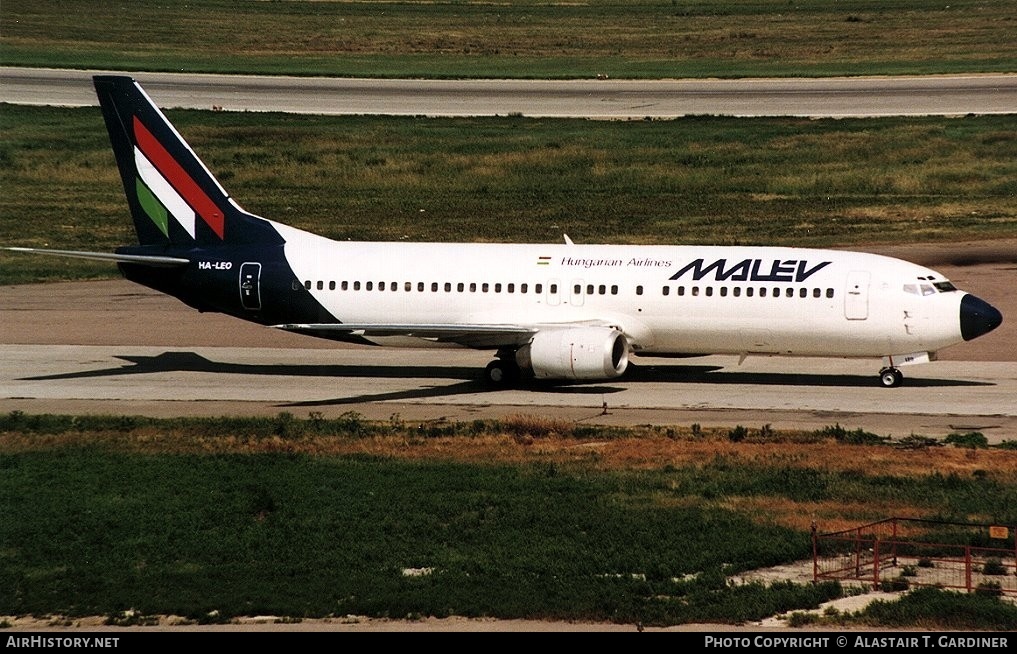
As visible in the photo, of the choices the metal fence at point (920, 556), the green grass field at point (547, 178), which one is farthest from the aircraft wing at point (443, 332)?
the green grass field at point (547, 178)

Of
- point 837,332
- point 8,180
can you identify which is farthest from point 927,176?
point 8,180

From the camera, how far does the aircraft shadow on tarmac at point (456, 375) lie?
4438 cm

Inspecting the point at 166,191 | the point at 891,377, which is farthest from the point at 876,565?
the point at 166,191

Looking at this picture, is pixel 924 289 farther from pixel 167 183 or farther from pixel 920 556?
pixel 167 183

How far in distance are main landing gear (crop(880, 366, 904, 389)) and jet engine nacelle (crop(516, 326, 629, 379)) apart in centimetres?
750

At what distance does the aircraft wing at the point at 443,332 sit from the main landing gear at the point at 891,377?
10083mm

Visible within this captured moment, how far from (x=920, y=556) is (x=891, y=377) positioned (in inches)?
700

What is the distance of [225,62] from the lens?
112 meters

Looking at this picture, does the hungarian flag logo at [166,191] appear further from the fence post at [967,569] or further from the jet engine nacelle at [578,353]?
the fence post at [967,569]

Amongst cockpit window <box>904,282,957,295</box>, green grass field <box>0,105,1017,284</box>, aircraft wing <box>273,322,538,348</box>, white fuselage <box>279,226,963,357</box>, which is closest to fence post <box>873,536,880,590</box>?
white fuselage <box>279,226,963,357</box>

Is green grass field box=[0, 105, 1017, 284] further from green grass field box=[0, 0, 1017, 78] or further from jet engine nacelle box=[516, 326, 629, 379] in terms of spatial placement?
jet engine nacelle box=[516, 326, 629, 379]

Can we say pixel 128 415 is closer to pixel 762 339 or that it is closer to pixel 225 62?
pixel 762 339

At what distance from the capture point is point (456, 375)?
155ft
